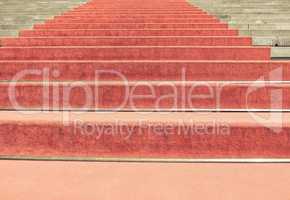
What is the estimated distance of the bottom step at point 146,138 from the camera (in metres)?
0.82

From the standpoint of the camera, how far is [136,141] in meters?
0.84

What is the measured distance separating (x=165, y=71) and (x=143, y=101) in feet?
0.53

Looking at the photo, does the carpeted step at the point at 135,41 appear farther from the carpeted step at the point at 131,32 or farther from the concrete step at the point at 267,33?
the concrete step at the point at 267,33

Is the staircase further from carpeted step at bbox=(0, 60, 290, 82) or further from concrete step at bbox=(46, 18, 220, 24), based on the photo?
concrete step at bbox=(46, 18, 220, 24)

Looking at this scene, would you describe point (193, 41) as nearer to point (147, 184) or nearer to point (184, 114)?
point (184, 114)

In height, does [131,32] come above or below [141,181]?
above

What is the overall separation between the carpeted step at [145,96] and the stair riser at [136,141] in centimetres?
17

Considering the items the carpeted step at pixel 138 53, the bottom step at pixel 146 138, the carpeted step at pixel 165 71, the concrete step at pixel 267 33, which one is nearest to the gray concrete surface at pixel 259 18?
the concrete step at pixel 267 33

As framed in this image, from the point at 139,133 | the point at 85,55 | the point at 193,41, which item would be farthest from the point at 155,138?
the point at 193,41

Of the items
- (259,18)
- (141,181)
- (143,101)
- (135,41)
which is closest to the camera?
(141,181)

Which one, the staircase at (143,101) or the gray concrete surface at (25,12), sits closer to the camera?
the staircase at (143,101)

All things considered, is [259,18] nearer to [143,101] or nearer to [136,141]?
[143,101]

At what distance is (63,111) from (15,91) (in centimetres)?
14

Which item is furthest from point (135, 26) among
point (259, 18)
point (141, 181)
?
point (141, 181)
